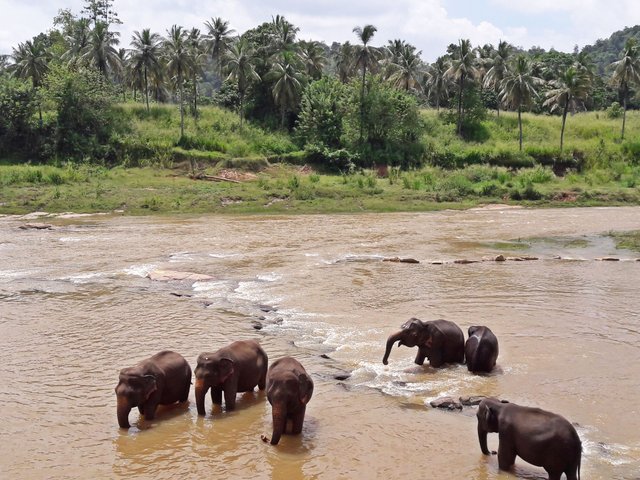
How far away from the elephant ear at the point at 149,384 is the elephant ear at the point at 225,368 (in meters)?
0.87

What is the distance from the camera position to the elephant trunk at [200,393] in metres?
9.47

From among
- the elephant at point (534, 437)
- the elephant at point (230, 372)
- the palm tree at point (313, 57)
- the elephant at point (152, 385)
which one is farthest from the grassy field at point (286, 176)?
the elephant at point (534, 437)

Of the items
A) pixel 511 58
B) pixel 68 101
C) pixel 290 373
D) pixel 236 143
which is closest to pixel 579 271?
pixel 290 373

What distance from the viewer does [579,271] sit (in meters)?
21.3

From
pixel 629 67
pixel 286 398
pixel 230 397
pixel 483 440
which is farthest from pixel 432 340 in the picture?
pixel 629 67

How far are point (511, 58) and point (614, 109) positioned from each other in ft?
37.7

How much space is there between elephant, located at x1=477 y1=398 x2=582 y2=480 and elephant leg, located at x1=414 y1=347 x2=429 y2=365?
3435 millimetres

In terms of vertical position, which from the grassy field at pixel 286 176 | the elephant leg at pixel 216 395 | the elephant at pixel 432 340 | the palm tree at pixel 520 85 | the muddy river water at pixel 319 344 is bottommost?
the muddy river water at pixel 319 344

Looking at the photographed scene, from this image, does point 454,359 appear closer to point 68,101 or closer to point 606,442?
point 606,442

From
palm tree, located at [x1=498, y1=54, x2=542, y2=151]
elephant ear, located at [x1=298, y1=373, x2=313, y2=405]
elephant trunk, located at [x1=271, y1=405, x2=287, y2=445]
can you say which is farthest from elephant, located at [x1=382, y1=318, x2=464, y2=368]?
palm tree, located at [x1=498, y1=54, x2=542, y2=151]

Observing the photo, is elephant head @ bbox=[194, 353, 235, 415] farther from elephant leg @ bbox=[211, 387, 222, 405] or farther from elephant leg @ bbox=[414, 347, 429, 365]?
elephant leg @ bbox=[414, 347, 429, 365]

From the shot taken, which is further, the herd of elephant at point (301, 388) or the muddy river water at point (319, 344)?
the muddy river water at point (319, 344)

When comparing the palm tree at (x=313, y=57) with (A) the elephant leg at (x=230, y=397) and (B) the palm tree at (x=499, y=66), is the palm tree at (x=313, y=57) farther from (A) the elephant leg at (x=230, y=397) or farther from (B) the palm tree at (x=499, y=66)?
(A) the elephant leg at (x=230, y=397)

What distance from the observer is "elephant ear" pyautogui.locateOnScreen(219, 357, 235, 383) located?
9578 mm
